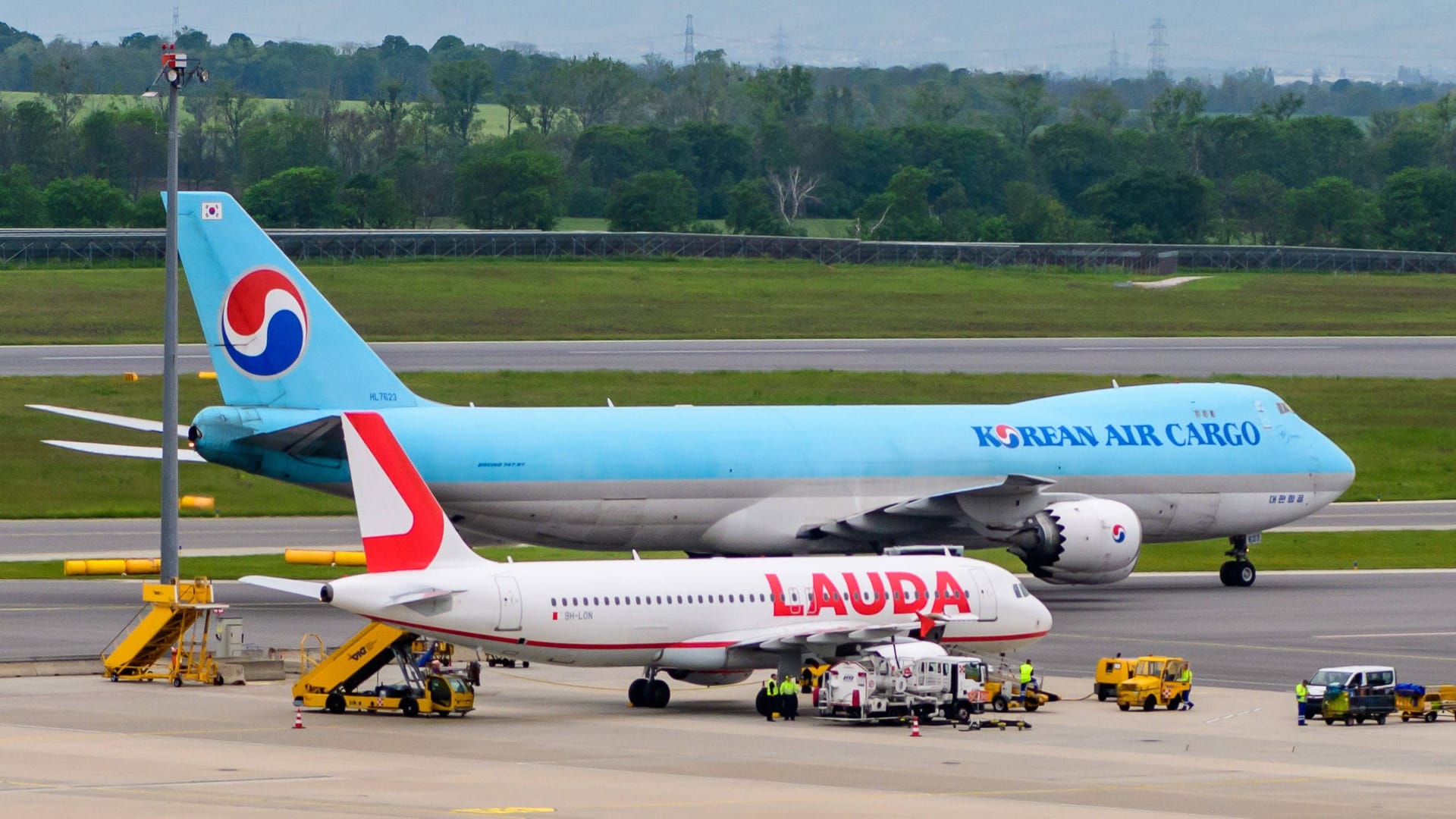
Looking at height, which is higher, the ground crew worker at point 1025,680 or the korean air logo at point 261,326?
the korean air logo at point 261,326

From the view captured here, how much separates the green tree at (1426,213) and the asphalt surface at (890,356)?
186 ft

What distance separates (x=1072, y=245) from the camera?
504ft

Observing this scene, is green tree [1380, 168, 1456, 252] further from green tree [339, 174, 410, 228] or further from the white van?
the white van

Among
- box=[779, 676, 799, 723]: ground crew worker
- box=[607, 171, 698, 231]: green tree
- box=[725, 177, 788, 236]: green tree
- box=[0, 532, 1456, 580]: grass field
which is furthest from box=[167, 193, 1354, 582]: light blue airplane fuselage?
box=[725, 177, 788, 236]: green tree

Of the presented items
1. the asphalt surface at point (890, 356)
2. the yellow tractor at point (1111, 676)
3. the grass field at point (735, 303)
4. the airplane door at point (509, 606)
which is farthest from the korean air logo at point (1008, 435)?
the grass field at point (735, 303)

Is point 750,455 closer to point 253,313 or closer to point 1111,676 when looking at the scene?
point 253,313

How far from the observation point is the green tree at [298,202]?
156750mm

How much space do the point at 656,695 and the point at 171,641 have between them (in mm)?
9665

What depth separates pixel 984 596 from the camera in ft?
134

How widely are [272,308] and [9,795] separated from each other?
22.4 metres

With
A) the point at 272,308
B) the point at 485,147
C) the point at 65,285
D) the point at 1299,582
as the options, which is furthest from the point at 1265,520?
the point at 485,147

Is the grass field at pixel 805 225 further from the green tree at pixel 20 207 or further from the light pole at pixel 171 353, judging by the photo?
the light pole at pixel 171 353

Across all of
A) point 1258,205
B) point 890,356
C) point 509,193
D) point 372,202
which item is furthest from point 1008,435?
point 1258,205

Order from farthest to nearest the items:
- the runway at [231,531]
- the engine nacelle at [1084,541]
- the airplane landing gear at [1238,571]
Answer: the runway at [231,531]
the airplane landing gear at [1238,571]
the engine nacelle at [1084,541]
